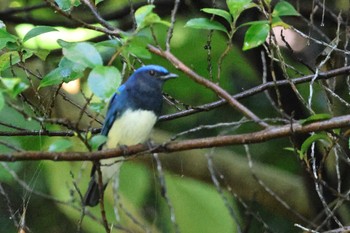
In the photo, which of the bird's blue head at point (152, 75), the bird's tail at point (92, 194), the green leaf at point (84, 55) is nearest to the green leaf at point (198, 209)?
the bird's tail at point (92, 194)

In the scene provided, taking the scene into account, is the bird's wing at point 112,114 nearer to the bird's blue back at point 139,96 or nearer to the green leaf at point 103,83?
the bird's blue back at point 139,96

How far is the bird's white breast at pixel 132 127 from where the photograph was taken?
334 cm

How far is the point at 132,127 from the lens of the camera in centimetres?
336

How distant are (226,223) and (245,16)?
3.76ft

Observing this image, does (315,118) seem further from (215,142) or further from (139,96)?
(139,96)

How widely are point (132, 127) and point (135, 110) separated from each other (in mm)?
84

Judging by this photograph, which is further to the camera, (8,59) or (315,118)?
(8,59)

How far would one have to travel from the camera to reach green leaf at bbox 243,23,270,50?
8.87 feet

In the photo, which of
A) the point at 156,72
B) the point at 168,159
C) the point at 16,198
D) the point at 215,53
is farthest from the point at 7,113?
the point at 156,72

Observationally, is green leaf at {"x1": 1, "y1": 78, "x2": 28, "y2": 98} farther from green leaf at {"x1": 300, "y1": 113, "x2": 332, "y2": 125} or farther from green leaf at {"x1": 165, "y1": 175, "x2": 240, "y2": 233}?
green leaf at {"x1": 165, "y1": 175, "x2": 240, "y2": 233}

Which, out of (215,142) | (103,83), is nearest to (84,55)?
(103,83)

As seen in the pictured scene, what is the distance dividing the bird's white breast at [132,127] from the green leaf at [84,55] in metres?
0.82

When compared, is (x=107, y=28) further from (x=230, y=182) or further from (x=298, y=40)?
(x=298, y=40)

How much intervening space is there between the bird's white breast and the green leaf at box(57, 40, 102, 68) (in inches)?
32.2
